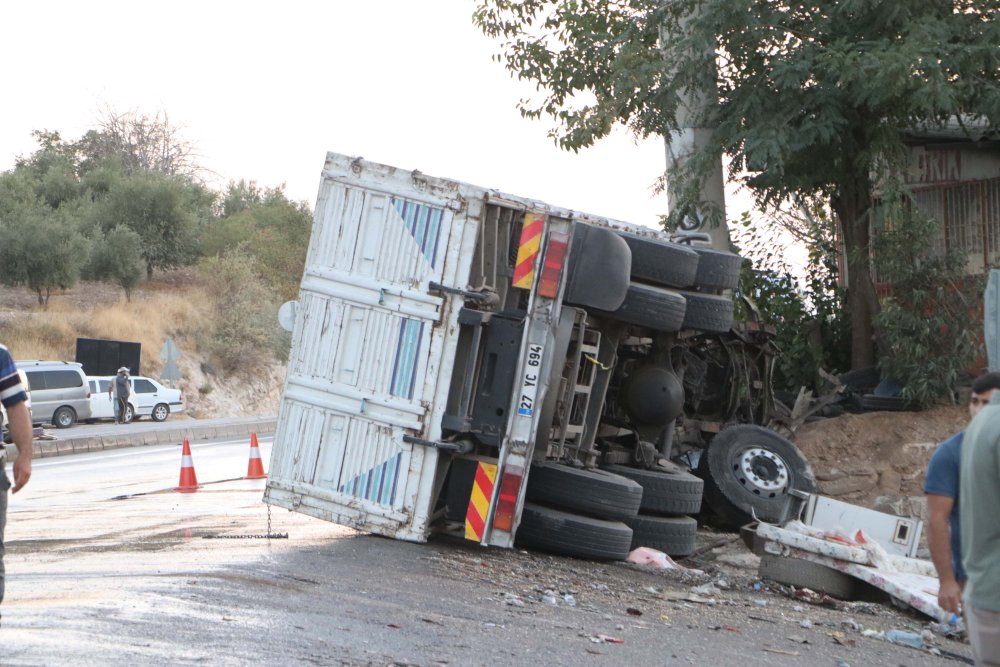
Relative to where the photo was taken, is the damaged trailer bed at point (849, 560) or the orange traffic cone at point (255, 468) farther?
the orange traffic cone at point (255, 468)

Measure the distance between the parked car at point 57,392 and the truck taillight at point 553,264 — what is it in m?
23.3

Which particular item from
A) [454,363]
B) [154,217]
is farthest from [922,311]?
[154,217]

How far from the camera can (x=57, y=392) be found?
29.7m

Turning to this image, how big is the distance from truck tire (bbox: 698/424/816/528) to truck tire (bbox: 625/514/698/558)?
4.15ft

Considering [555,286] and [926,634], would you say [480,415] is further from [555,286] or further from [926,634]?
[926,634]

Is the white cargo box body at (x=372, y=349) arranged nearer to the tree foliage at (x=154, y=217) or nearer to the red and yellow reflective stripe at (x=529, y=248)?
the red and yellow reflective stripe at (x=529, y=248)

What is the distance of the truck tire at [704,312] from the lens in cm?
973

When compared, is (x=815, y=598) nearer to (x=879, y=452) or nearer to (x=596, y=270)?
(x=596, y=270)

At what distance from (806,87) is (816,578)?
740cm

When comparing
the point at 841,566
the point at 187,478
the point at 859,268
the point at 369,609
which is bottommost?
the point at 187,478

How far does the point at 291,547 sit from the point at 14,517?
476cm

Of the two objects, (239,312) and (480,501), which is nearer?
(480,501)

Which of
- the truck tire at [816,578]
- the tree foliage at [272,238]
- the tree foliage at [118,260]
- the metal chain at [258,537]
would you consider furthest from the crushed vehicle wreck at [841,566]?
the tree foliage at [272,238]

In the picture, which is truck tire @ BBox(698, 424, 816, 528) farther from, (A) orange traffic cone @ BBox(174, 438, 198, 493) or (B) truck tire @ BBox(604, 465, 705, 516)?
(A) orange traffic cone @ BBox(174, 438, 198, 493)
